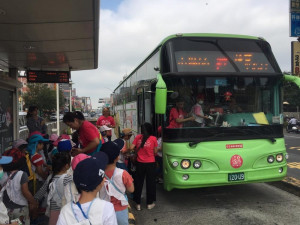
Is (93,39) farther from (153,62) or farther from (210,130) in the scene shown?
(210,130)

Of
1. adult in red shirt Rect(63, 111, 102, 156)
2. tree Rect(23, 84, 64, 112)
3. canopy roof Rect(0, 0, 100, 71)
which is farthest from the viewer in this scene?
tree Rect(23, 84, 64, 112)

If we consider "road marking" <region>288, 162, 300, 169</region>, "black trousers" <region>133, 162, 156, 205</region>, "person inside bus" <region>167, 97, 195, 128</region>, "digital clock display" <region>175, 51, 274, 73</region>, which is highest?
"digital clock display" <region>175, 51, 274, 73</region>

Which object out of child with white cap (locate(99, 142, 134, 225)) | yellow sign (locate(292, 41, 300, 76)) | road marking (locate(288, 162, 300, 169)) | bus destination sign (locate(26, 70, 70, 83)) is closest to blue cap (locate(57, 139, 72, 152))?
child with white cap (locate(99, 142, 134, 225))

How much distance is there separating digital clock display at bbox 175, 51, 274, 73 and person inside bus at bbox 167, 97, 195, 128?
2.15ft

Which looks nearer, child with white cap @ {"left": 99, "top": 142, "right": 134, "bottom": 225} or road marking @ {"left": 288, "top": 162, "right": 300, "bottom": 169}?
child with white cap @ {"left": 99, "top": 142, "right": 134, "bottom": 225}

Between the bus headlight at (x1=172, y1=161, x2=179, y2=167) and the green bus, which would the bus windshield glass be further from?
the bus headlight at (x1=172, y1=161, x2=179, y2=167)

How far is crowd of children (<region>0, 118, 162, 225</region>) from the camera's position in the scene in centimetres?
199

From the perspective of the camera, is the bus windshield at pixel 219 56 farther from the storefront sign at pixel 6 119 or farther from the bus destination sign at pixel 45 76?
the bus destination sign at pixel 45 76

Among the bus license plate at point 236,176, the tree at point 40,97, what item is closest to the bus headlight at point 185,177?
the bus license plate at point 236,176

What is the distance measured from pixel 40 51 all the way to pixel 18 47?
1.83 feet

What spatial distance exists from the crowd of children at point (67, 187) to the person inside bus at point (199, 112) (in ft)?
7.32

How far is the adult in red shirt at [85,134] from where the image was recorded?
4320mm

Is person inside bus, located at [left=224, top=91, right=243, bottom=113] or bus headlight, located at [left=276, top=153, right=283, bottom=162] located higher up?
person inside bus, located at [left=224, top=91, right=243, bottom=113]

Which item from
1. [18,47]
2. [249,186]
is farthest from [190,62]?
[18,47]
